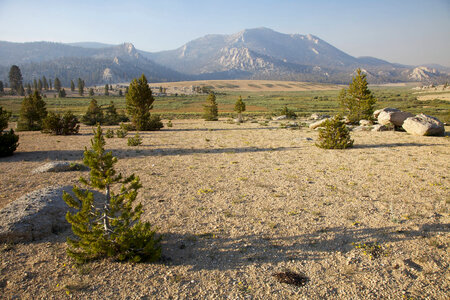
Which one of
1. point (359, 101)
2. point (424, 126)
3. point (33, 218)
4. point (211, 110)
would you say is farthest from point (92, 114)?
point (424, 126)

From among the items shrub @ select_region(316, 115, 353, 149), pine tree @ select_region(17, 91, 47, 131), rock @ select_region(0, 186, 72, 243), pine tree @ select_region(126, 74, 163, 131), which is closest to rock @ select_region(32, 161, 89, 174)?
rock @ select_region(0, 186, 72, 243)

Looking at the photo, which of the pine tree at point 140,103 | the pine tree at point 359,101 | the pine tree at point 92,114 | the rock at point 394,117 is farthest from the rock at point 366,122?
the pine tree at point 92,114

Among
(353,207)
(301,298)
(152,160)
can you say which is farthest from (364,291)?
(152,160)

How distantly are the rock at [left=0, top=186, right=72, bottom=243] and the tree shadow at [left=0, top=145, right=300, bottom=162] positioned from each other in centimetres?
879

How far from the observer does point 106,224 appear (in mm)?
5938

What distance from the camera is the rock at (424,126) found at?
76.6ft

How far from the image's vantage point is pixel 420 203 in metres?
9.18

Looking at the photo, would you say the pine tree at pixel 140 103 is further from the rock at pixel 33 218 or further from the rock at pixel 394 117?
the rock at pixel 394 117

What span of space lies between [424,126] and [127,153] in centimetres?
2580

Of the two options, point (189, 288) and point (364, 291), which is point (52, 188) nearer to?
point (189, 288)

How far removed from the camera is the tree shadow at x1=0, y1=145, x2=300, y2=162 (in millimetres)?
16125

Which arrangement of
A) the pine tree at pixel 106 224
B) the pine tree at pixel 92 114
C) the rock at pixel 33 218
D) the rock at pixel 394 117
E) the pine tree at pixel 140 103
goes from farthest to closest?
1. the pine tree at pixel 92 114
2. the pine tree at pixel 140 103
3. the rock at pixel 394 117
4. the rock at pixel 33 218
5. the pine tree at pixel 106 224

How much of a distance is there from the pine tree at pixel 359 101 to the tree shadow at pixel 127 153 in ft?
58.8

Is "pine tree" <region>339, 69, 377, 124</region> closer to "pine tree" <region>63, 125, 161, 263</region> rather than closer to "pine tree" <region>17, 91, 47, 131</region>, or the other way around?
"pine tree" <region>63, 125, 161, 263</region>
